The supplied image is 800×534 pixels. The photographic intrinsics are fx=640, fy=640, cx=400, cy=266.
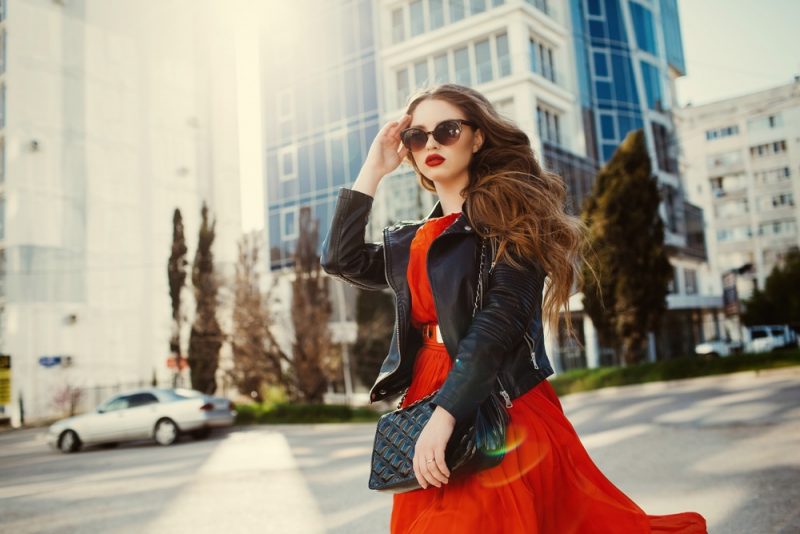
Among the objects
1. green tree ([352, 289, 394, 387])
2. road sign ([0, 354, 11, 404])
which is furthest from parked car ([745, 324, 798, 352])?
road sign ([0, 354, 11, 404])

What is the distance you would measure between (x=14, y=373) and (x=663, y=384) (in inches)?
600

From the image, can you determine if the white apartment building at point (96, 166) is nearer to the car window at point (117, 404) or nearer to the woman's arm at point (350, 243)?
the car window at point (117, 404)

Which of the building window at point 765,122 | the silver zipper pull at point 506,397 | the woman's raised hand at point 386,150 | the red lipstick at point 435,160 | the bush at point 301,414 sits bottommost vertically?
the bush at point 301,414

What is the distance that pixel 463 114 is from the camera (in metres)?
2.06

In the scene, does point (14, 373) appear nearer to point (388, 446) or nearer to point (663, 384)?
point (388, 446)

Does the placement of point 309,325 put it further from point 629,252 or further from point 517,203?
point 517,203

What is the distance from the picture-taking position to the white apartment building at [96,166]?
777 centimetres

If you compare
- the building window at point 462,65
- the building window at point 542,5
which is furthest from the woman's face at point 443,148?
the building window at point 542,5

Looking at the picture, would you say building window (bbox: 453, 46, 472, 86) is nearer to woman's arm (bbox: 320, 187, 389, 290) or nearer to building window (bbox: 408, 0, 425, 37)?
building window (bbox: 408, 0, 425, 37)

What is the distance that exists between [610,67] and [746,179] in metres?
41.7

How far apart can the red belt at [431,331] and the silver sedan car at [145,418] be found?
12.8 m

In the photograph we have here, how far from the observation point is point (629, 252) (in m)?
20.2

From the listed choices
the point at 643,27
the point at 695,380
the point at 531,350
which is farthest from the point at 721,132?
the point at 531,350

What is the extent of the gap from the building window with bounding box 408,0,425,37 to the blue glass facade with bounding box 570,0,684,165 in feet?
20.8
